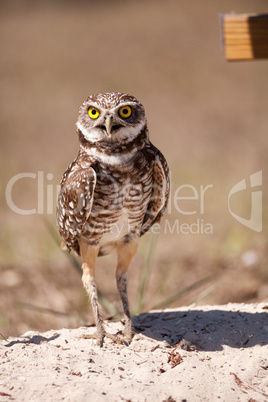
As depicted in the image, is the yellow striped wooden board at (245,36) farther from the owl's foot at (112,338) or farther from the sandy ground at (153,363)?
the owl's foot at (112,338)

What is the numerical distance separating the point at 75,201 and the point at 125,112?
64 centimetres

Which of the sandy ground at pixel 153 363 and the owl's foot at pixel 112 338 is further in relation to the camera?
the owl's foot at pixel 112 338

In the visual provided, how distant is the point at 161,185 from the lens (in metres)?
3.85

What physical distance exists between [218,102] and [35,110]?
151 inches

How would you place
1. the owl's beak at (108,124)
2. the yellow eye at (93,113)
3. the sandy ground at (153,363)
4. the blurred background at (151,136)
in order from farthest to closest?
1. the blurred background at (151,136)
2. the yellow eye at (93,113)
3. the owl's beak at (108,124)
4. the sandy ground at (153,363)

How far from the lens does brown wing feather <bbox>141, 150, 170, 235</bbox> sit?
377cm

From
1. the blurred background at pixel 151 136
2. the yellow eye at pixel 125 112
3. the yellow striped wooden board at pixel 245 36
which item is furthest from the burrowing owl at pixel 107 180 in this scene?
the yellow striped wooden board at pixel 245 36

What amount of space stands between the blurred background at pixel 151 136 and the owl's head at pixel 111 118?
111cm

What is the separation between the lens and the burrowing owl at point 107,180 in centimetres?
348

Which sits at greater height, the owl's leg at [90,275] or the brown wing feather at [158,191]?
the brown wing feather at [158,191]

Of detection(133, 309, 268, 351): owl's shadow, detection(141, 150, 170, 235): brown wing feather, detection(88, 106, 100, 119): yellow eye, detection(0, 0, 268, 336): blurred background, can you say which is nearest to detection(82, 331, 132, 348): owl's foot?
detection(133, 309, 268, 351): owl's shadow

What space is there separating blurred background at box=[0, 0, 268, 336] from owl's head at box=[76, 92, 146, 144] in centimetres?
111

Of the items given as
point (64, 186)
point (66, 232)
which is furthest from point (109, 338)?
point (64, 186)

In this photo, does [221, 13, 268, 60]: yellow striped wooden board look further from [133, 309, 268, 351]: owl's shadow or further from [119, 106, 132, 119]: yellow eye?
[133, 309, 268, 351]: owl's shadow
